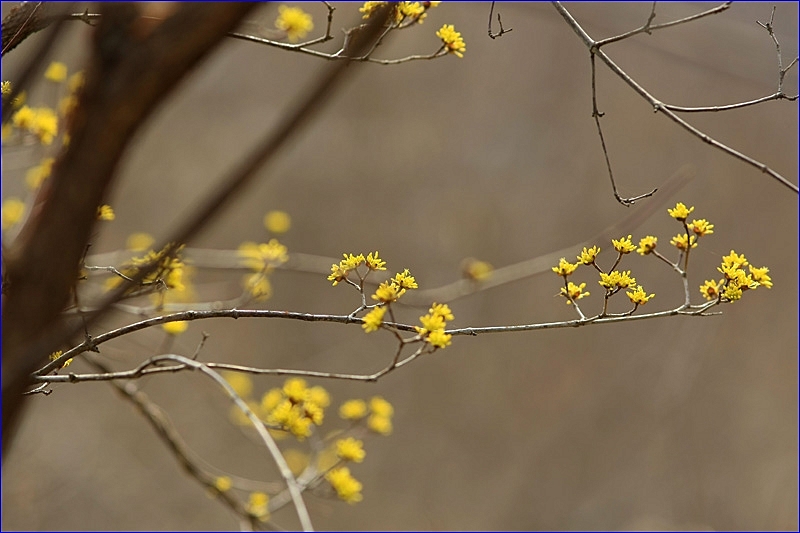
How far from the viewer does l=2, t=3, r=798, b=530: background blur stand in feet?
6.40

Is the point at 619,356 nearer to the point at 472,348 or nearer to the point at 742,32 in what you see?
the point at 472,348

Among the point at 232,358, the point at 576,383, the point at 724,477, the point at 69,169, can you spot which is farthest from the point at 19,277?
the point at 724,477

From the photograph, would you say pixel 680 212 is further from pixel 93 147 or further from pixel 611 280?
pixel 93 147

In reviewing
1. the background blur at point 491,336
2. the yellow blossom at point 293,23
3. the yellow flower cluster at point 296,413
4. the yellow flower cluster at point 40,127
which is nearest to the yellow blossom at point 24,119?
the yellow flower cluster at point 40,127

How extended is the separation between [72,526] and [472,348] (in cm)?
133

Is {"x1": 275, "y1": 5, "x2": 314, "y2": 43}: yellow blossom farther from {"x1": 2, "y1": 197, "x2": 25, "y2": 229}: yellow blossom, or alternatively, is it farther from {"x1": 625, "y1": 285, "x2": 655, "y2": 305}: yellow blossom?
{"x1": 2, "y1": 197, "x2": 25, "y2": 229}: yellow blossom

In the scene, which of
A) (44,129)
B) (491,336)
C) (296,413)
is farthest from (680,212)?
(491,336)

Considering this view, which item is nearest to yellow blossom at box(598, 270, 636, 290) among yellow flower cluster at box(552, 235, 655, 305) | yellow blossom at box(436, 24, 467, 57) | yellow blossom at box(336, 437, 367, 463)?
yellow flower cluster at box(552, 235, 655, 305)

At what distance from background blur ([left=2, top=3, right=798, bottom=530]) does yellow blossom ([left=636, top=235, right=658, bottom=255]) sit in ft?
3.95

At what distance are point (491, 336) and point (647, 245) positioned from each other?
5.05 ft

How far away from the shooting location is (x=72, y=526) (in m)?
1.88

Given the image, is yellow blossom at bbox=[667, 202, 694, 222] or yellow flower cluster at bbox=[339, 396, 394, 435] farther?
yellow flower cluster at bbox=[339, 396, 394, 435]

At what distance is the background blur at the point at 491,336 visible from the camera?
1.95 meters

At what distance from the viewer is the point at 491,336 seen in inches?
83.1
